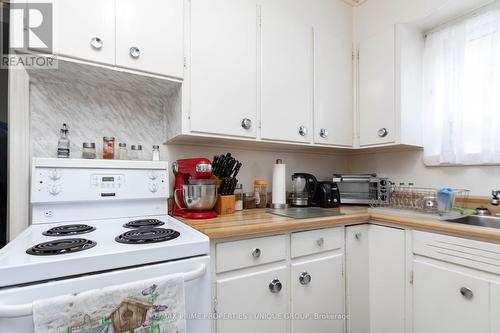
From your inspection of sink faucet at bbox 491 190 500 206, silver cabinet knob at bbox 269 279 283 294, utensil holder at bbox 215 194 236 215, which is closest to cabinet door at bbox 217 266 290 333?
silver cabinet knob at bbox 269 279 283 294

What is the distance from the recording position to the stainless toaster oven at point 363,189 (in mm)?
1830

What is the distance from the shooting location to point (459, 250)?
44.9 inches

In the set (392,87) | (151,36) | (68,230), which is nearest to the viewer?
(68,230)

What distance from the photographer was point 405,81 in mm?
1731

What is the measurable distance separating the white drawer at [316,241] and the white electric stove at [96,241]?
54cm

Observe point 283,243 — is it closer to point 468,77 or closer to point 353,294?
point 353,294

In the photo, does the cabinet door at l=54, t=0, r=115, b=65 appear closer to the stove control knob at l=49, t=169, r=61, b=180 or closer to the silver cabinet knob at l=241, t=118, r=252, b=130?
the stove control knob at l=49, t=169, r=61, b=180

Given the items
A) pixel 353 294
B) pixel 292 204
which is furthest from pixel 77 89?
pixel 353 294

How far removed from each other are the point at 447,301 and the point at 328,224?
2.05 ft

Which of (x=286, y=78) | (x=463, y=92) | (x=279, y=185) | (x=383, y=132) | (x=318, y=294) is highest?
(x=286, y=78)

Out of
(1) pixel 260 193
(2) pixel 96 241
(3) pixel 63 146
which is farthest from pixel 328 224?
(3) pixel 63 146

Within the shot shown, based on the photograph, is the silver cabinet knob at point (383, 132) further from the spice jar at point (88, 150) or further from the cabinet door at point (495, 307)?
the spice jar at point (88, 150)

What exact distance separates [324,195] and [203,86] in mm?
1099

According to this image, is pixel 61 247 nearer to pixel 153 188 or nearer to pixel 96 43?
pixel 153 188
